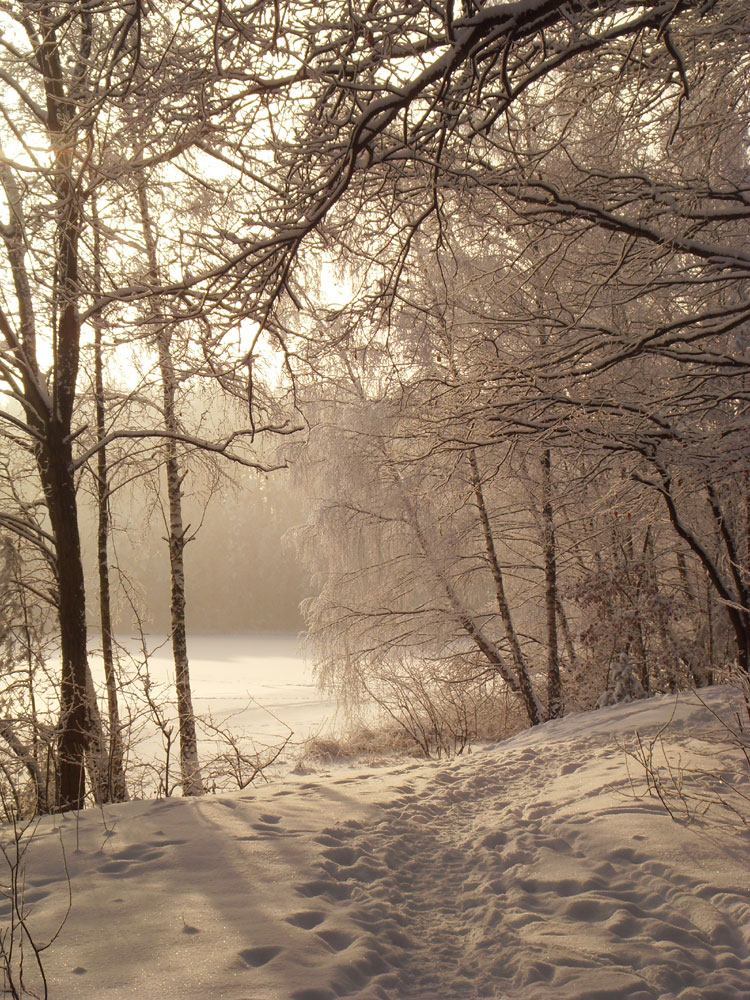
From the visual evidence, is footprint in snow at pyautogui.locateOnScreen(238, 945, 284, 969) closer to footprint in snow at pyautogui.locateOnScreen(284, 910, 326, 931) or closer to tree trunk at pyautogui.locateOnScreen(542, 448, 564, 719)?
footprint in snow at pyautogui.locateOnScreen(284, 910, 326, 931)

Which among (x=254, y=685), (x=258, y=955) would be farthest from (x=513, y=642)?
(x=254, y=685)

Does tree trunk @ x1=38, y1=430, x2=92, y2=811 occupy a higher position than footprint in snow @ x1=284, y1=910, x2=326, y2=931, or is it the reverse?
tree trunk @ x1=38, y1=430, x2=92, y2=811

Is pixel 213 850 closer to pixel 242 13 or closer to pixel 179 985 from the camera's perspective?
pixel 179 985

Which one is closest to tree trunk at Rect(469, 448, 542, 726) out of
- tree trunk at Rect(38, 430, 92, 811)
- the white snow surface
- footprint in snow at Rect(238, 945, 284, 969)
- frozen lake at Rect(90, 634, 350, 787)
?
frozen lake at Rect(90, 634, 350, 787)

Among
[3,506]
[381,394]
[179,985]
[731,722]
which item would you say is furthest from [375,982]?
[381,394]

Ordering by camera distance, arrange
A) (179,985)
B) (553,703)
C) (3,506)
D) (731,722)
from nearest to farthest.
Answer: (179,985) < (731,722) < (3,506) < (553,703)

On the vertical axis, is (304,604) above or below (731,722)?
above

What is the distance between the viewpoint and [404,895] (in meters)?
3.27

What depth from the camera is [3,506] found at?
8086 mm

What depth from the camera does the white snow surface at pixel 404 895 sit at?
8.18 ft

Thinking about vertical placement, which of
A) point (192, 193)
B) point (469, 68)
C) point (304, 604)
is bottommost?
point (304, 604)

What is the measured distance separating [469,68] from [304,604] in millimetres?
9918

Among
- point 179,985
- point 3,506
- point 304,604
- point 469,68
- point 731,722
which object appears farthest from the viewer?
point 304,604

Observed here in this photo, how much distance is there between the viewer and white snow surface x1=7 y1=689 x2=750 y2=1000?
249cm
